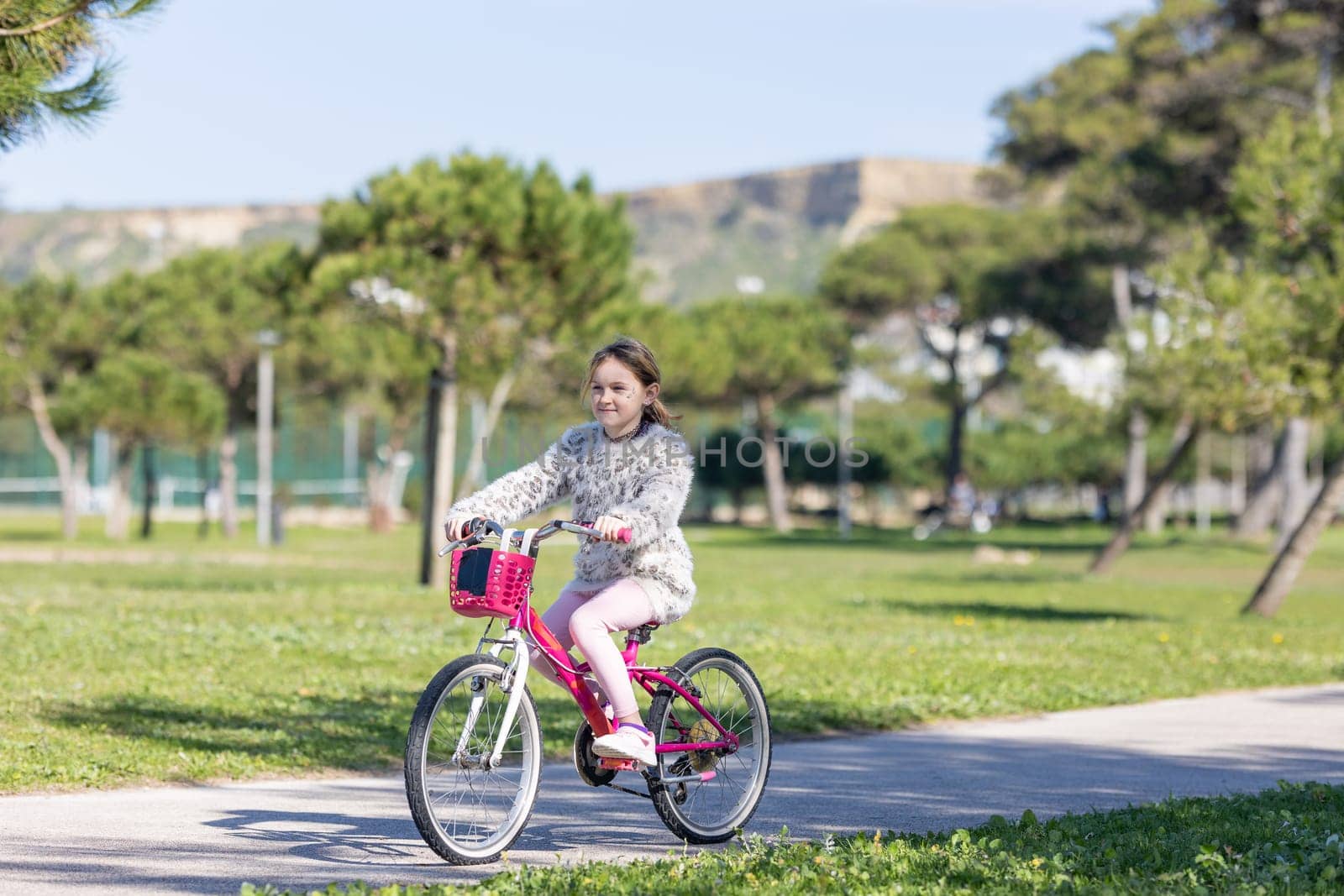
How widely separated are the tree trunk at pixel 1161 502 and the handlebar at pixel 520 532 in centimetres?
1977

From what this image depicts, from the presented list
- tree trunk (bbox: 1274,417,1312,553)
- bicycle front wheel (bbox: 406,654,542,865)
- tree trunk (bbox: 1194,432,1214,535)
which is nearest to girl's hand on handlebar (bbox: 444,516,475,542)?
bicycle front wheel (bbox: 406,654,542,865)

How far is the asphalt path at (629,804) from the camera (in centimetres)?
557

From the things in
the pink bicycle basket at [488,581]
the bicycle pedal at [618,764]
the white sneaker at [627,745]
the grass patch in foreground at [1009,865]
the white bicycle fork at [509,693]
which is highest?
the pink bicycle basket at [488,581]

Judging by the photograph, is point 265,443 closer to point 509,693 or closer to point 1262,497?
point 1262,497

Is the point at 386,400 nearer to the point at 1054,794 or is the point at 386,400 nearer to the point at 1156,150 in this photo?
the point at 1156,150

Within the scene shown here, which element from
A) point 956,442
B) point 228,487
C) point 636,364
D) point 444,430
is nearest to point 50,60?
point 636,364

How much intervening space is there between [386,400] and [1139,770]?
44.5 metres

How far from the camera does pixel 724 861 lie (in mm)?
5426

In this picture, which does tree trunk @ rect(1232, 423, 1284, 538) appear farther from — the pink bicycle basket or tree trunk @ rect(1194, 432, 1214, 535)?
the pink bicycle basket

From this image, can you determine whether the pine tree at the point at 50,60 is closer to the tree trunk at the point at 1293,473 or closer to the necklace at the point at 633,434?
the necklace at the point at 633,434

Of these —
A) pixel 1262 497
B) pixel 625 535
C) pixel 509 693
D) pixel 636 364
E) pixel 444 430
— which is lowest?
pixel 509 693

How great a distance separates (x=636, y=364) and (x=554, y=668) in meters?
1.07

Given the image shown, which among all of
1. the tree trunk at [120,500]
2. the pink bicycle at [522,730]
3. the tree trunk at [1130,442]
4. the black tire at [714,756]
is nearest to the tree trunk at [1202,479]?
the tree trunk at [1130,442]

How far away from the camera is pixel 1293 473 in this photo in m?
37.2
